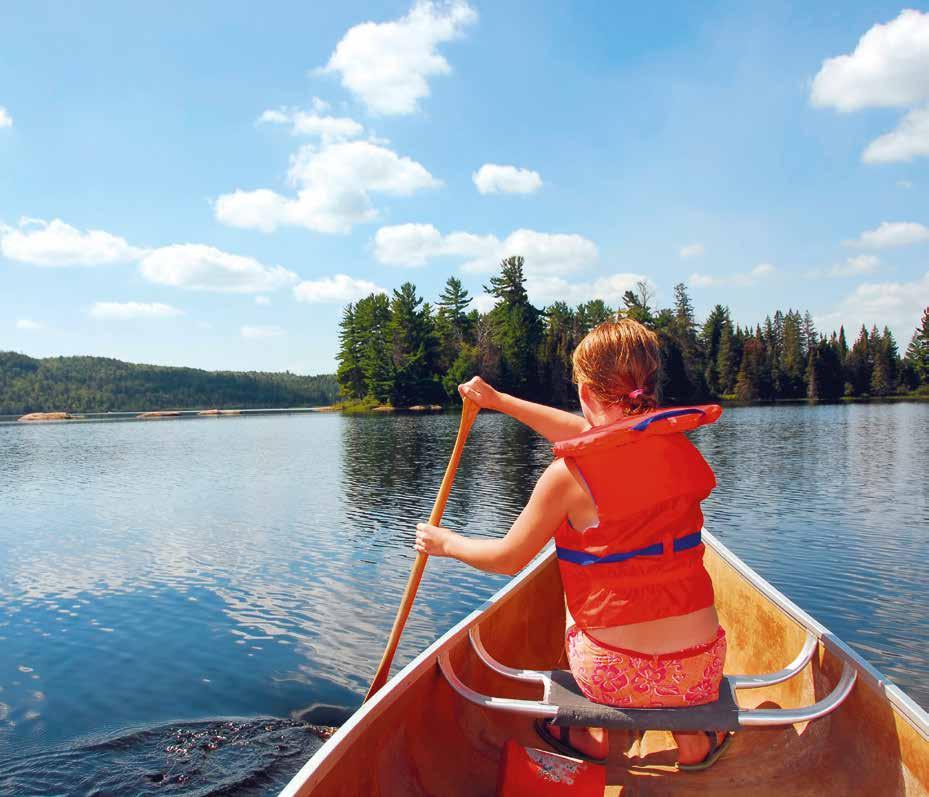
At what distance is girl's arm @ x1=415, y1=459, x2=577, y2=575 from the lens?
2.42 meters

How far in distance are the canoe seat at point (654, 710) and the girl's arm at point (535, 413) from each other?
3.59 ft

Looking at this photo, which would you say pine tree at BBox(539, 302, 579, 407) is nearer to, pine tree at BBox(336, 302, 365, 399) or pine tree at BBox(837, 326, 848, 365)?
pine tree at BBox(336, 302, 365, 399)

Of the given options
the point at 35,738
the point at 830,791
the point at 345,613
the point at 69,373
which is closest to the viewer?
the point at 830,791

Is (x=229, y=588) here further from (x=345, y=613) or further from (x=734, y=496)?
(x=734, y=496)

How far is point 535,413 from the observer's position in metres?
3.47

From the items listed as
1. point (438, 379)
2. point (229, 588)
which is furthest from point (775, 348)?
point (229, 588)

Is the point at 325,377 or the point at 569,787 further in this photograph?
the point at 325,377

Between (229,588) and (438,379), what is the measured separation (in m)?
66.5

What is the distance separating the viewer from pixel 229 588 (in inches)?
375

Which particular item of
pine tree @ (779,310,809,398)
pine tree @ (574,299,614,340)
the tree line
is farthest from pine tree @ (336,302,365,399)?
pine tree @ (779,310,809,398)

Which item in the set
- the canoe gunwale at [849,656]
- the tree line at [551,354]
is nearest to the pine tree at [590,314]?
the tree line at [551,354]

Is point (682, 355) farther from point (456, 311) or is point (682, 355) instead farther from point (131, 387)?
point (131, 387)

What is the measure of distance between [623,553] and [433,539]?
0.85 m

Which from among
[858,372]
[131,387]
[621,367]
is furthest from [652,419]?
[131,387]
